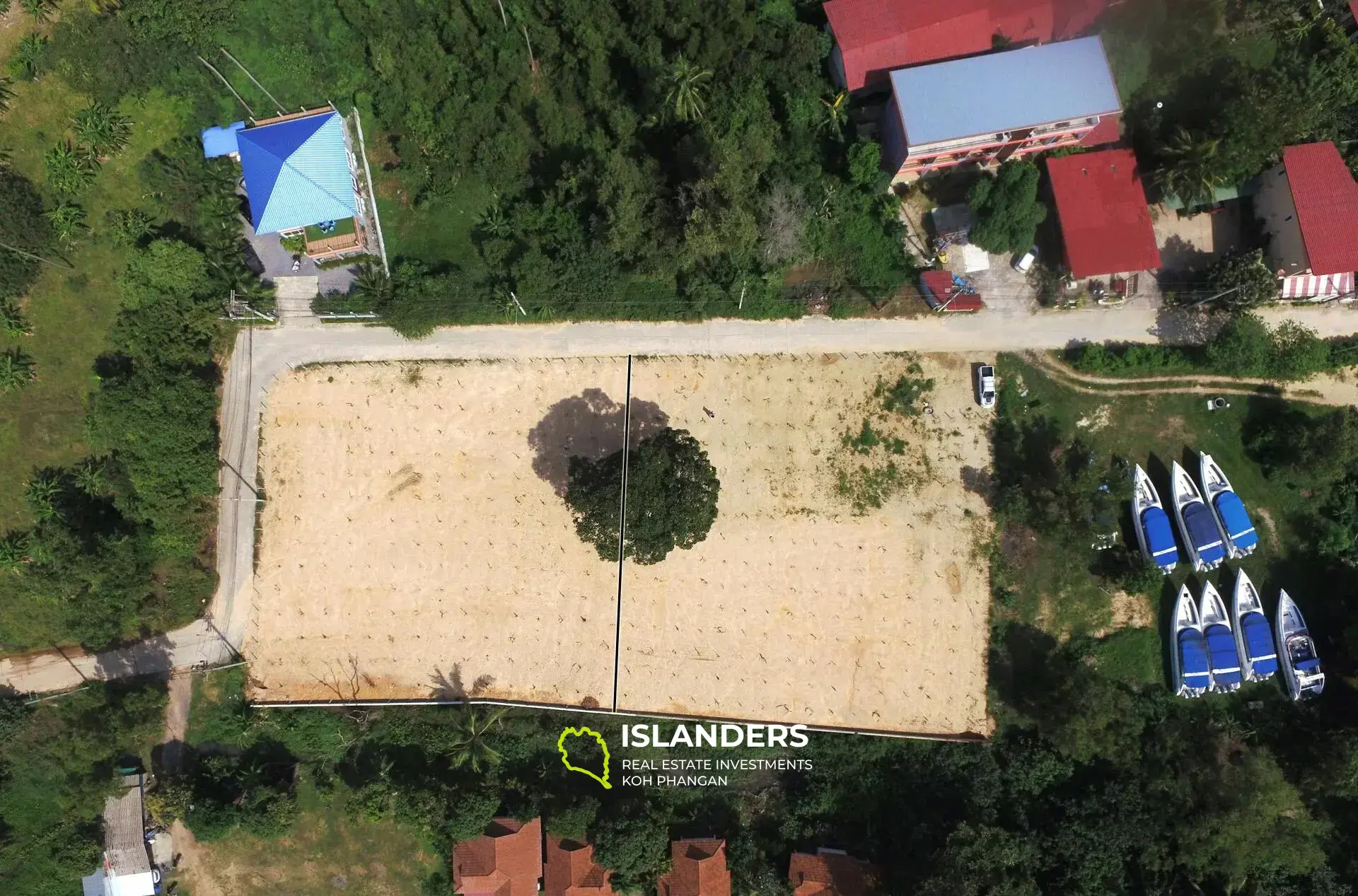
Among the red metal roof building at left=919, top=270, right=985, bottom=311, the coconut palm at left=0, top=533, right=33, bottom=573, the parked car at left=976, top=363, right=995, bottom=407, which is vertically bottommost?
the coconut palm at left=0, top=533, right=33, bottom=573

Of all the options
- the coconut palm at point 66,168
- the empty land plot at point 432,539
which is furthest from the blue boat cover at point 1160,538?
the coconut palm at point 66,168

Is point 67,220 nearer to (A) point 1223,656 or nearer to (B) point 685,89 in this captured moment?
(B) point 685,89

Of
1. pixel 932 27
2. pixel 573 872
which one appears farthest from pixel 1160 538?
pixel 573 872

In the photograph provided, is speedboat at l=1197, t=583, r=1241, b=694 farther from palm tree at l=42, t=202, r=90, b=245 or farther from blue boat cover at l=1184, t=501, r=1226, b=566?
palm tree at l=42, t=202, r=90, b=245

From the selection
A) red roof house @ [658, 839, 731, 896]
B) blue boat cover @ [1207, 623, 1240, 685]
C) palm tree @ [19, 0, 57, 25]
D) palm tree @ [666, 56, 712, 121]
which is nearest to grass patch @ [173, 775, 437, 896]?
red roof house @ [658, 839, 731, 896]

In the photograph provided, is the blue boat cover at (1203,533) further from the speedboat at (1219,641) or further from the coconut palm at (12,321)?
the coconut palm at (12,321)

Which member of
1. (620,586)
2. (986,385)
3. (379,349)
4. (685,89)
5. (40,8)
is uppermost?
(40,8)

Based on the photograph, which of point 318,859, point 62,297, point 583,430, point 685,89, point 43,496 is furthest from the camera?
point 62,297
